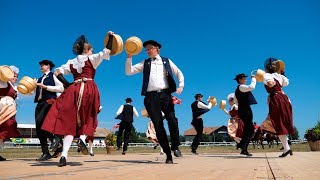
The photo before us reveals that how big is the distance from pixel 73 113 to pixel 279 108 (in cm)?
447

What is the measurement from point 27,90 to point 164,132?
8.85ft

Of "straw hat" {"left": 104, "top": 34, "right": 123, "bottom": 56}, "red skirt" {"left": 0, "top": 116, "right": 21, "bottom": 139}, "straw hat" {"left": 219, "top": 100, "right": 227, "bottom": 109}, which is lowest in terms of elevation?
"red skirt" {"left": 0, "top": 116, "right": 21, "bottom": 139}

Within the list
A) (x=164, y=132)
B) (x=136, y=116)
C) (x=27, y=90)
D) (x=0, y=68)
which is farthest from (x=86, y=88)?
(x=136, y=116)

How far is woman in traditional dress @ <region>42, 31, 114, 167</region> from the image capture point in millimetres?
5070

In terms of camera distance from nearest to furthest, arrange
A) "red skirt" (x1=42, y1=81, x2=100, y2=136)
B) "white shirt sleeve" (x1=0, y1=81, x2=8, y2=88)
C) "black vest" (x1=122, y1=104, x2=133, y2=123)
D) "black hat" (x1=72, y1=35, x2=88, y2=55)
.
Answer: "red skirt" (x1=42, y1=81, x2=100, y2=136) → "black hat" (x1=72, y1=35, x2=88, y2=55) → "white shirt sleeve" (x1=0, y1=81, x2=8, y2=88) → "black vest" (x1=122, y1=104, x2=133, y2=123)

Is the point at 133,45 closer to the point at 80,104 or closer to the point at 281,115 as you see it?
the point at 80,104

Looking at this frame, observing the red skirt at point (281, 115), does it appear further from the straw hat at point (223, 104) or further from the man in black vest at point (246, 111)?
the straw hat at point (223, 104)

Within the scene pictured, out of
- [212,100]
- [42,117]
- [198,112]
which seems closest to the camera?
[42,117]

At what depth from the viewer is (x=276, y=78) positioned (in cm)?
786

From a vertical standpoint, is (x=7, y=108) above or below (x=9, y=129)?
above

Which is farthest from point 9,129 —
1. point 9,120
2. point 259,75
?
point 259,75

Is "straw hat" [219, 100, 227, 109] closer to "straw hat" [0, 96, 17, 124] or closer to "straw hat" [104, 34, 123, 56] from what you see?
"straw hat" [0, 96, 17, 124]

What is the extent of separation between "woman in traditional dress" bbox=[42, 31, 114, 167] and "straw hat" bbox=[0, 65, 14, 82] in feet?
6.62

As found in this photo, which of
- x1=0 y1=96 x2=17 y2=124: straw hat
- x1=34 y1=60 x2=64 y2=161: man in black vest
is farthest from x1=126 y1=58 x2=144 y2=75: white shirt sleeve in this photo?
x1=0 y1=96 x2=17 y2=124: straw hat
